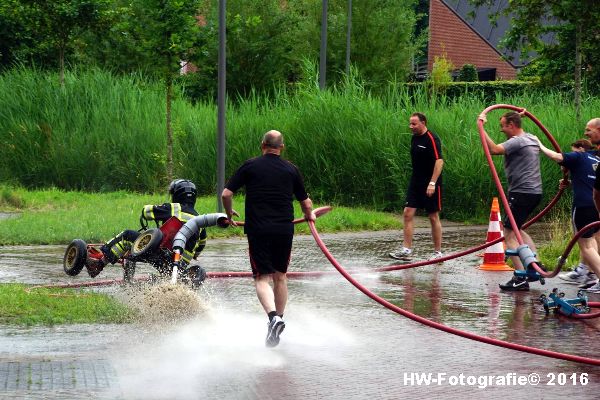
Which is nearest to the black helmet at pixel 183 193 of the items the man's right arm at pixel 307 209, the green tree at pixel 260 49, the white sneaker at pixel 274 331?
the man's right arm at pixel 307 209

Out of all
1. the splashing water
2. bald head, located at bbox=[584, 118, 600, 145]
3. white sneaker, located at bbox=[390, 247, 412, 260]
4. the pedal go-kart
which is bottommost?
white sneaker, located at bbox=[390, 247, 412, 260]

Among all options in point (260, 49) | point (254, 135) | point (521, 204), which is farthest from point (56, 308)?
point (260, 49)

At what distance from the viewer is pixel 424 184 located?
14422 mm

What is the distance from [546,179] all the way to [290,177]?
37.4 ft

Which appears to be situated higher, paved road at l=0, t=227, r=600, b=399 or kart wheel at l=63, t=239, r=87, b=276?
kart wheel at l=63, t=239, r=87, b=276

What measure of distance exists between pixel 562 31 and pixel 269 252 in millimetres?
15245

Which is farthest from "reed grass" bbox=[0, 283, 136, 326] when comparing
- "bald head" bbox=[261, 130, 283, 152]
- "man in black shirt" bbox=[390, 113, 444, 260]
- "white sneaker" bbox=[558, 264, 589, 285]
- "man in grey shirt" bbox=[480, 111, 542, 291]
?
"white sneaker" bbox=[558, 264, 589, 285]

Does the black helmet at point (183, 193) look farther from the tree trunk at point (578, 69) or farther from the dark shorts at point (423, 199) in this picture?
the tree trunk at point (578, 69)

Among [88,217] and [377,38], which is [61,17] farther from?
[377,38]

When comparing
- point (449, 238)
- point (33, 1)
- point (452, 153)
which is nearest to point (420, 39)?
point (33, 1)

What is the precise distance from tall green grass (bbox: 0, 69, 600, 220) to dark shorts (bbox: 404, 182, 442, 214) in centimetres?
512

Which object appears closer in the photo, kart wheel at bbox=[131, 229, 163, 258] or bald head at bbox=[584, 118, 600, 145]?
kart wheel at bbox=[131, 229, 163, 258]

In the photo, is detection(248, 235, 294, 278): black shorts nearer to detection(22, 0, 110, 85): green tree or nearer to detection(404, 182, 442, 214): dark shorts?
detection(404, 182, 442, 214): dark shorts

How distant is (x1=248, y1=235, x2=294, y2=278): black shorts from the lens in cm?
893
